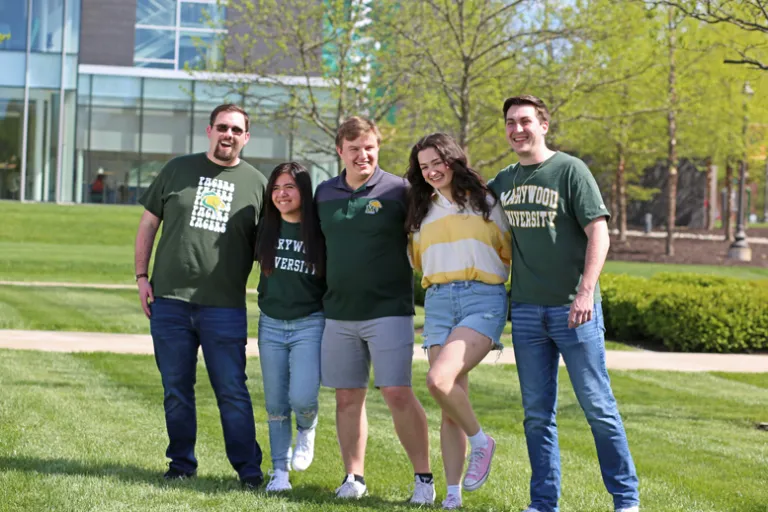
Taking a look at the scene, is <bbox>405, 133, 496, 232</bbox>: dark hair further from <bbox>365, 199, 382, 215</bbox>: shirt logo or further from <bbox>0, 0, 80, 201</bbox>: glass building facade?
<bbox>0, 0, 80, 201</bbox>: glass building facade

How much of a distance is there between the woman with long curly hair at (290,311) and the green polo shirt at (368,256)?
16 centimetres

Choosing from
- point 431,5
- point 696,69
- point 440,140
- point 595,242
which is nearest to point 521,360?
point 595,242

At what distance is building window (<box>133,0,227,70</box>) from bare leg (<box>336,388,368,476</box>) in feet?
104

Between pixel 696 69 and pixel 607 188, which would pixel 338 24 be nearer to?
pixel 696 69

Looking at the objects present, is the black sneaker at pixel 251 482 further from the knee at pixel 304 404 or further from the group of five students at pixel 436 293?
the knee at pixel 304 404

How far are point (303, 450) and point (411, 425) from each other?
2.19 ft

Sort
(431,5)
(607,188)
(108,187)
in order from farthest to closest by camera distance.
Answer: (607,188) → (108,187) → (431,5)

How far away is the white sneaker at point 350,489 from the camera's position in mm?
5758

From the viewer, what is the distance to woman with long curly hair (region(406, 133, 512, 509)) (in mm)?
5293

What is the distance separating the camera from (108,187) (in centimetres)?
3678

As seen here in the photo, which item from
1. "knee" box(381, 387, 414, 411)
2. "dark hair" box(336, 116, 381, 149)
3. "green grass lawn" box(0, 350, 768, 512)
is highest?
"dark hair" box(336, 116, 381, 149)

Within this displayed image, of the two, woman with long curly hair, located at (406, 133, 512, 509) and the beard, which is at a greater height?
the beard

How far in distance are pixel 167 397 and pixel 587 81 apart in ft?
40.3

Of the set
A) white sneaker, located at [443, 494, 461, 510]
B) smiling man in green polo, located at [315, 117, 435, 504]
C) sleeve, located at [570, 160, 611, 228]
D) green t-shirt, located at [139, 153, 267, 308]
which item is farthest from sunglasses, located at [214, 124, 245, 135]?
white sneaker, located at [443, 494, 461, 510]
